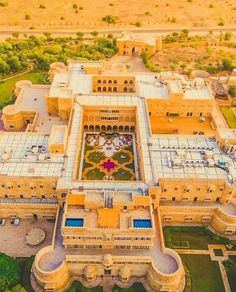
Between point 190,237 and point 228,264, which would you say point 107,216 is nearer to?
point 190,237

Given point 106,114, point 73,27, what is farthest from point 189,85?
point 73,27

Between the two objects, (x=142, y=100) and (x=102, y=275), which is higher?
(x=142, y=100)

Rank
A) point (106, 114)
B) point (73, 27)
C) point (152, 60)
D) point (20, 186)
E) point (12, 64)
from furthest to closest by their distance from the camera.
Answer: point (73, 27) < point (152, 60) < point (12, 64) < point (106, 114) < point (20, 186)

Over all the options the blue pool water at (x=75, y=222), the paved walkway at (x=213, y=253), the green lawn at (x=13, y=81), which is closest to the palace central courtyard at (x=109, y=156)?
the blue pool water at (x=75, y=222)

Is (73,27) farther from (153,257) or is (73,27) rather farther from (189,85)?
(153,257)

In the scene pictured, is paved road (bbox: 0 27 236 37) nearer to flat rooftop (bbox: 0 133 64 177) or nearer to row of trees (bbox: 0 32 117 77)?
row of trees (bbox: 0 32 117 77)

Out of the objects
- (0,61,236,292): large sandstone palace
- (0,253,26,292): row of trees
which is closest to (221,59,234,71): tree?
(0,61,236,292): large sandstone palace

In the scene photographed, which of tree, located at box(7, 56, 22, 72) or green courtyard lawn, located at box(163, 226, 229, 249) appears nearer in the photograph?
green courtyard lawn, located at box(163, 226, 229, 249)

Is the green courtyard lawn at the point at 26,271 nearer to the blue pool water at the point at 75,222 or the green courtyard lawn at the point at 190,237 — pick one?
the blue pool water at the point at 75,222
